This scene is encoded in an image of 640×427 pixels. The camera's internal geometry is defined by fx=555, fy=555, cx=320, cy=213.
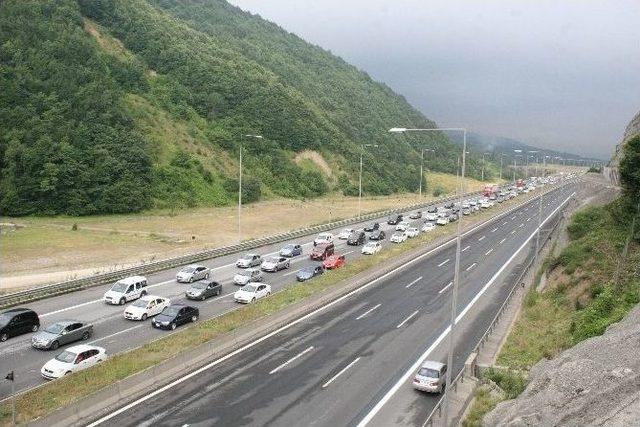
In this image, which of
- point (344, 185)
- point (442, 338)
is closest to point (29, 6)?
point (344, 185)

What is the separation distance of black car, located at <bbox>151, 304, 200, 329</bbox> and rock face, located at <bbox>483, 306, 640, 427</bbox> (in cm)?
1930

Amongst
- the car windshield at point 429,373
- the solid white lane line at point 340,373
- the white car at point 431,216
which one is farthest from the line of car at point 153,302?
the white car at point 431,216

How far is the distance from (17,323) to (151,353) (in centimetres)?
958

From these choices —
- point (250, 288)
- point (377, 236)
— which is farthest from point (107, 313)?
point (377, 236)

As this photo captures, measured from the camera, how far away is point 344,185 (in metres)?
134

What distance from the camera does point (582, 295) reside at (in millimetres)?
37156

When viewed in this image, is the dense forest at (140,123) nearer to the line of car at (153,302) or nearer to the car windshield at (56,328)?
the line of car at (153,302)

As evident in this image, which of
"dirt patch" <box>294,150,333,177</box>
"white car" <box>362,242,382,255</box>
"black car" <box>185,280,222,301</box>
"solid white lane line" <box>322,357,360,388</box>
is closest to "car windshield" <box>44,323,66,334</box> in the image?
"black car" <box>185,280,222,301</box>

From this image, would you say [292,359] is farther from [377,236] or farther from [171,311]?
[377,236]

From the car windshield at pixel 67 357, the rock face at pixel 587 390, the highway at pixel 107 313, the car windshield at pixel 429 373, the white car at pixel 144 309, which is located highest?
the rock face at pixel 587 390

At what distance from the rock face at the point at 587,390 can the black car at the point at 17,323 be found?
25.1 meters

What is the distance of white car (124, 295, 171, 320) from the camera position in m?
34.8

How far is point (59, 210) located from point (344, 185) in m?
68.8

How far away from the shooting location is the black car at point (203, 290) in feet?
133
